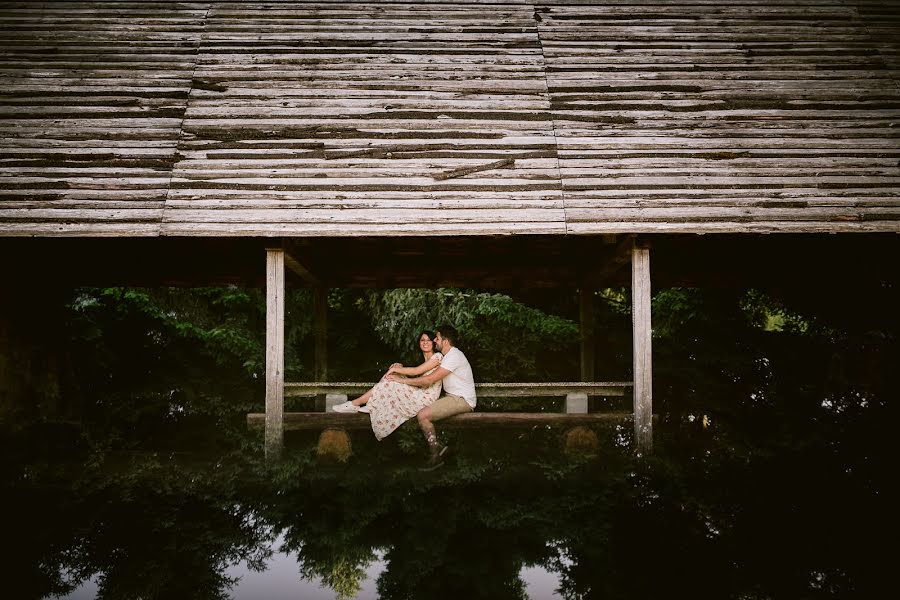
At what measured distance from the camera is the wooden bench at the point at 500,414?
7.86 meters

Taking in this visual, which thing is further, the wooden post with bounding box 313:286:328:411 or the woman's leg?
the wooden post with bounding box 313:286:328:411

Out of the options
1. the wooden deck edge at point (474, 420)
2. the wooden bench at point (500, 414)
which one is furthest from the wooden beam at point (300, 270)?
the wooden deck edge at point (474, 420)

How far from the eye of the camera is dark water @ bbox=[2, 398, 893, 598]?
14.2ft

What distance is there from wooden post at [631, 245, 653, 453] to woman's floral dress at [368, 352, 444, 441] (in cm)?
246

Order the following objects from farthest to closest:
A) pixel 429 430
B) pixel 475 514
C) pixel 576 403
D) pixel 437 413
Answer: pixel 576 403 → pixel 437 413 → pixel 429 430 → pixel 475 514

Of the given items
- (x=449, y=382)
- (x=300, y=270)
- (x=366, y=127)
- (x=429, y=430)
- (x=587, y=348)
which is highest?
(x=366, y=127)

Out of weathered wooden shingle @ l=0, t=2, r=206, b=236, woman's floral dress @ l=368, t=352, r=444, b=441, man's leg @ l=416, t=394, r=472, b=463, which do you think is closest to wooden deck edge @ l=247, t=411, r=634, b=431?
man's leg @ l=416, t=394, r=472, b=463

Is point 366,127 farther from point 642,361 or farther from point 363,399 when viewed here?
point 642,361

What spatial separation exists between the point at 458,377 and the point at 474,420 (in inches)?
21.9

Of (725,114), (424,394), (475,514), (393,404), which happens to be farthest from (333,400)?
(725,114)

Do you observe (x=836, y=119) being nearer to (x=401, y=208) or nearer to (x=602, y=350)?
(x=401, y=208)

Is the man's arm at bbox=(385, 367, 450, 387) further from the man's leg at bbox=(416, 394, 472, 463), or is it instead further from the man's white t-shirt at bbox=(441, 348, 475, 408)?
the man's leg at bbox=(416, 394, 472, 463)

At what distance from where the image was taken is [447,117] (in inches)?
316

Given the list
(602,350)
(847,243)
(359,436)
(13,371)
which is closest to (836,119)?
(847,243)
